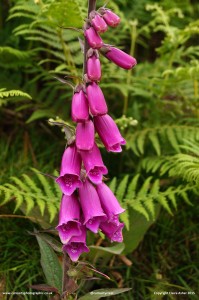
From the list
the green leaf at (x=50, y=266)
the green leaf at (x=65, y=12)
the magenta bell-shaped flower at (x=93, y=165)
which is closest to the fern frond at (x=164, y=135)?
the green leaf at (x=65, y=12)

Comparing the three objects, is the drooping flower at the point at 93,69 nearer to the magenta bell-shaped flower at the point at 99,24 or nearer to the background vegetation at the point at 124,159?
the magenta bell-shaped flower at the point at 99,24

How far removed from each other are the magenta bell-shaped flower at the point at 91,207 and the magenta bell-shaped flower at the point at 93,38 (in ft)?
1.92

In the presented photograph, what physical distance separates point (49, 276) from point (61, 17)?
166 cm

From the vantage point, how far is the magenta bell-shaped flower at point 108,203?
2.11 m

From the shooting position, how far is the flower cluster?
→ 6.35 feet

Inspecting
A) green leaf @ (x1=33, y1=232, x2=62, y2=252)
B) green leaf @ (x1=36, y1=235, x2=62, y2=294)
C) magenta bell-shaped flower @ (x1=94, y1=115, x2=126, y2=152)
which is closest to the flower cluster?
magenta bell-shaped flower @ (x1=94, y1=115, x2=126, y2=152)

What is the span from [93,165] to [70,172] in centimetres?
10

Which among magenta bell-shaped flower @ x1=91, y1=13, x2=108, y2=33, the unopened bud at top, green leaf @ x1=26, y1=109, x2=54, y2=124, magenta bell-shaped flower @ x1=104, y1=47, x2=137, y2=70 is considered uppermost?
the unopened bud at top

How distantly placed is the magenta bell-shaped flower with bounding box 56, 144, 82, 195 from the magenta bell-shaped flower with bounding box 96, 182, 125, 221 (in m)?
0.13

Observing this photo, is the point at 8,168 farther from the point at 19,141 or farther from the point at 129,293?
the point at 129,293

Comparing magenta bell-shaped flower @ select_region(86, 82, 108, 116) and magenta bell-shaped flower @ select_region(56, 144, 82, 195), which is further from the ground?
magenta bell-shaped flower @ select_region(86, 82, 108, 116)

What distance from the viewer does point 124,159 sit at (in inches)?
148

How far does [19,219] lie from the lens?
3.03 m

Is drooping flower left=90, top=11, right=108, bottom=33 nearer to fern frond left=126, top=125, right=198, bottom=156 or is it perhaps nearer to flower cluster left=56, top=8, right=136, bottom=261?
flower cluster left=56, top=8, right=136, bottom=261
